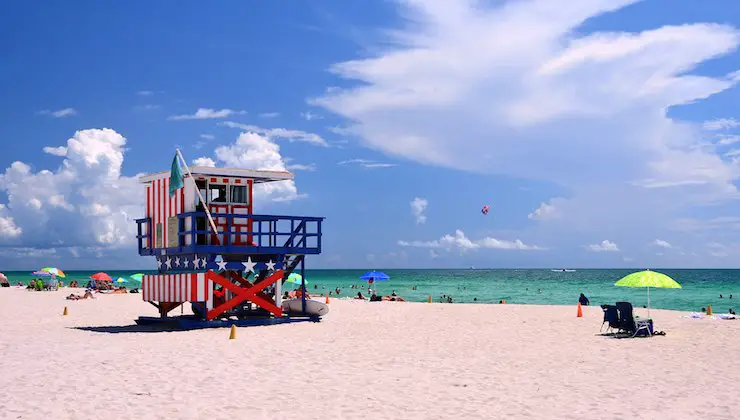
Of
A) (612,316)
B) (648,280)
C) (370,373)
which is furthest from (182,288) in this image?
(648,280)

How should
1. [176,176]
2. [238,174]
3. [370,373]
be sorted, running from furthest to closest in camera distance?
[238,174]
[176,176]
[370,373]

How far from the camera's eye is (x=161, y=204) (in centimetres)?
2458

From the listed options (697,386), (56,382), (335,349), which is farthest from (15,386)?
(697,386)

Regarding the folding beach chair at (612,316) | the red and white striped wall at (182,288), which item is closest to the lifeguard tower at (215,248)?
the red and white striped wall at (182,288)

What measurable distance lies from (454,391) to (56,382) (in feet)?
22.7

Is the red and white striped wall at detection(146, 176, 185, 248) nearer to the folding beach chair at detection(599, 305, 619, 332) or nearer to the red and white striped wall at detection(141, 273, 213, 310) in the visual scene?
the red and white striped wall at detection(141, 273, 213, 310)

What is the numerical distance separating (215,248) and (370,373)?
34.4ft

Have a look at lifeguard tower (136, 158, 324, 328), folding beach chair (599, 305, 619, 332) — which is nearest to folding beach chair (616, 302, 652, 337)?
folding beach chair (599, 305, 619, 332)

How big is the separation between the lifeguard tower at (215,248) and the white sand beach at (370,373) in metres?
1.72

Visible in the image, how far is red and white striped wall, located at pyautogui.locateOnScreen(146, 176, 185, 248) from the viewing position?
23.6m

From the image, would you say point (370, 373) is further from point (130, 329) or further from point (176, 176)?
point (130, 329)

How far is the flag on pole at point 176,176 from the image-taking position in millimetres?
22375

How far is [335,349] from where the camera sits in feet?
55.9

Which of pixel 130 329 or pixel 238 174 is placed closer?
pixel 130 329
